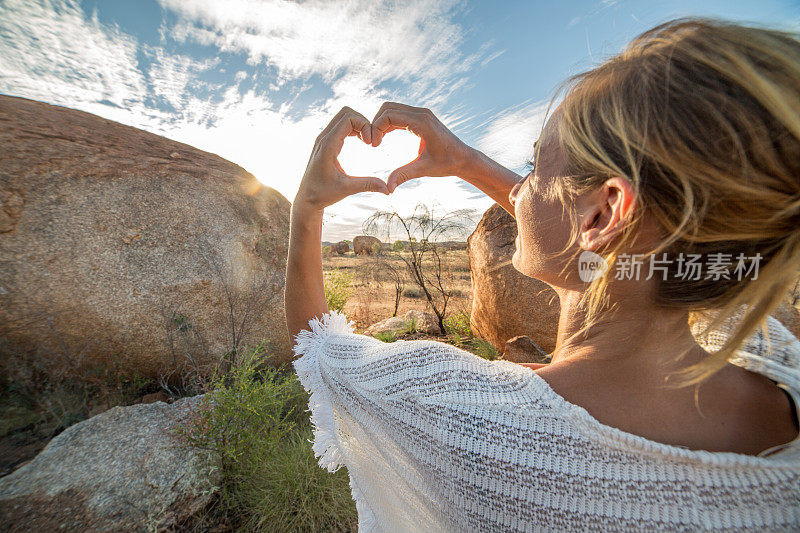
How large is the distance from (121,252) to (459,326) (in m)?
5.10

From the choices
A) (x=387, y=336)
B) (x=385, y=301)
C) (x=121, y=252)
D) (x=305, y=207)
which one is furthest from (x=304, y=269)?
→ (x=385, y=301)

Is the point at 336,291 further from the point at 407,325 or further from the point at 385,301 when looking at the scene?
the point at 385,301

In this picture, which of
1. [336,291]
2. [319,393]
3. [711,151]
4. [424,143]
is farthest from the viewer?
[336,291]

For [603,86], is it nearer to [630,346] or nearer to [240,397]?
[630,346]

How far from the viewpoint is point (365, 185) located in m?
1.21

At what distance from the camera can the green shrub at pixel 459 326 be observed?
6223mm

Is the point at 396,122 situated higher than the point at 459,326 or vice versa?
the point at 396,122

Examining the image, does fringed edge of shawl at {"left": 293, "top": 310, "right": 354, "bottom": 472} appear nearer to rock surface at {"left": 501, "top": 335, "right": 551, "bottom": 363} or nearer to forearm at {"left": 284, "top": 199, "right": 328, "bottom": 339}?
forearm at {"left": 284, "top": 199, "right": 328, "bottom": 339}

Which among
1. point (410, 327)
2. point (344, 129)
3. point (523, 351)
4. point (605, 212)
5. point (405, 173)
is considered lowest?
point (410, 327)

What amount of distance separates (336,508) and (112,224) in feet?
12.0

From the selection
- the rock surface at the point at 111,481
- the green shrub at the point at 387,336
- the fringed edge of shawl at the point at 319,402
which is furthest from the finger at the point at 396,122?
the green shrub at the point at 387,336

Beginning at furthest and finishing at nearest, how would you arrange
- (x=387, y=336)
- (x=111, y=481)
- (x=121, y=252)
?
(x=387, y=336)
(x=121, y=252)
(x=111, y=481)

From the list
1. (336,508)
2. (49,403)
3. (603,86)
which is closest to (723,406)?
(603,86)

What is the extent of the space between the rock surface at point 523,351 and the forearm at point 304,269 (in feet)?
11.6
